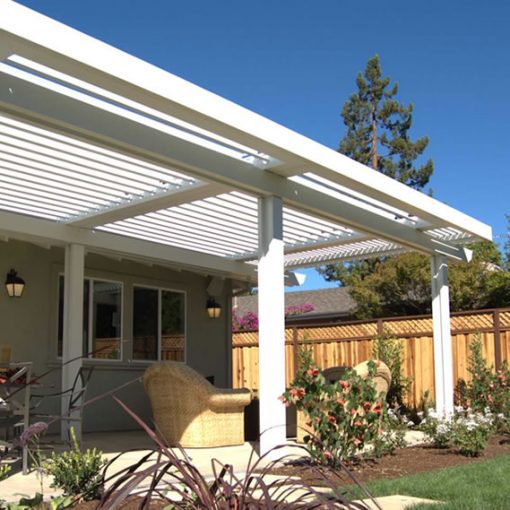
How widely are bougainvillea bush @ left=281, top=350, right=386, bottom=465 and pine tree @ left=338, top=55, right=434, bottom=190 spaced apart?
2227 centimetres

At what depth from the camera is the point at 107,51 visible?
4824mm

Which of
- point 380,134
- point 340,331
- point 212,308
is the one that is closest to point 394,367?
point 340,331

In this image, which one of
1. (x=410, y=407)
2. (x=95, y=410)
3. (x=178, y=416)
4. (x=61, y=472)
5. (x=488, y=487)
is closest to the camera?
(x=61, y=472)

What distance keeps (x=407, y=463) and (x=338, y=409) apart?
92 cm

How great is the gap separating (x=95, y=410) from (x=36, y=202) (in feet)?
12.0

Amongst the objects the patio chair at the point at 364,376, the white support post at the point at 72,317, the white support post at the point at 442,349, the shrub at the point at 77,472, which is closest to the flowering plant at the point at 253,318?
the white support post at the point at 442,349

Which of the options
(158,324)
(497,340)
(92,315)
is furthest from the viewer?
(158,324)

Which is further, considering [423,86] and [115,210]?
[423,86]

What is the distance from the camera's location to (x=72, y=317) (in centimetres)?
905

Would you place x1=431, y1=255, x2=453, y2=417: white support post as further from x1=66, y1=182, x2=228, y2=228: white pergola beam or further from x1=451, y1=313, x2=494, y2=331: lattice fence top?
x1=66, y1=182, x2=228, y2=228: white pergola beam

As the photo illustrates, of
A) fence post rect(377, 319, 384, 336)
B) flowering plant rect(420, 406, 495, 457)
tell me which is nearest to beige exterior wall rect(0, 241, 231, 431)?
fence post rect(377, 319, 384, 336)

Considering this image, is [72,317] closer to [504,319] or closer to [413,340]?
[413,340]

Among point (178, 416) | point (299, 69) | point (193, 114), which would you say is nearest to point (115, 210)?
point (178, 416)

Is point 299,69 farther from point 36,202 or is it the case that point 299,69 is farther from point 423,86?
point 36,202
